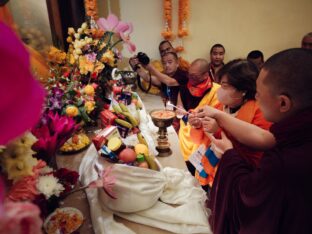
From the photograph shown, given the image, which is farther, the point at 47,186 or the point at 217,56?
the point at 217,56

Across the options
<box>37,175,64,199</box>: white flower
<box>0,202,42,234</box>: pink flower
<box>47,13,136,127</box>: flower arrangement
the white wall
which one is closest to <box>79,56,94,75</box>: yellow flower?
<box>47,13,136,127</box>: flower arrangement

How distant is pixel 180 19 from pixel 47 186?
10.6 ft

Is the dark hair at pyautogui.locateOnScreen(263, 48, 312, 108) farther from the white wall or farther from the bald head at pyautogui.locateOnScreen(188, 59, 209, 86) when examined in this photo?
the white wall

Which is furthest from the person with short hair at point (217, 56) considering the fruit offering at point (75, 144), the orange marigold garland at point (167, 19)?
the fruit offering at point (75, 144)

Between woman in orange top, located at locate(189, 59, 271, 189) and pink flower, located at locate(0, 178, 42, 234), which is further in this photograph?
woman in orange top, located at locate(189, 59, 271, 189)

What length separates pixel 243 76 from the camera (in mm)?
1187

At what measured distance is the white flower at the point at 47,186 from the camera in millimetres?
631

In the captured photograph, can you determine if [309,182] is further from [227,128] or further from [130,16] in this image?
[130,16]

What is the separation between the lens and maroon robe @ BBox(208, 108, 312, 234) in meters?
0.74

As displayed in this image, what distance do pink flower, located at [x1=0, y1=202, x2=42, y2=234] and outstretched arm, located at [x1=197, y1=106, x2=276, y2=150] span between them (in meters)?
0.88

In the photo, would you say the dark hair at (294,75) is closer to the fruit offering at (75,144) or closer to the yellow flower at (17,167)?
the yellow flower at (17,167)

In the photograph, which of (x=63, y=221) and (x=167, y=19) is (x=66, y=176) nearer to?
(x=63, y=221)

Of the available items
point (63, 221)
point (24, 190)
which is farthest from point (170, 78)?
point (24, 190)

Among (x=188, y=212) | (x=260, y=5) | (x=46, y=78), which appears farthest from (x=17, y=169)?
(x=260, y=5)
